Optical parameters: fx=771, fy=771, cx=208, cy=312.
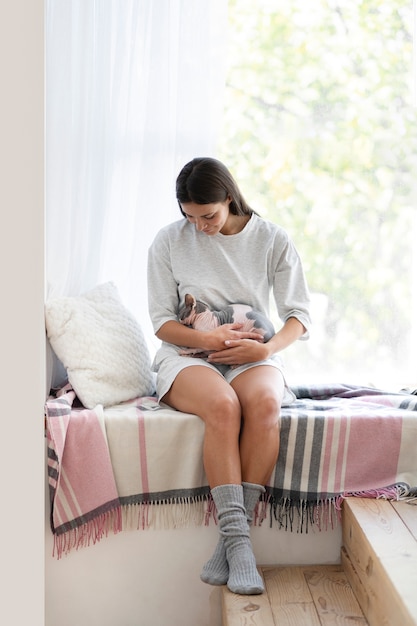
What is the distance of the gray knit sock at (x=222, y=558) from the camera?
1.73 m

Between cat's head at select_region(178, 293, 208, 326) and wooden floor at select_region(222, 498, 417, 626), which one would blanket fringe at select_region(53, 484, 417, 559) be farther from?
cat's head at select_region(178, 293, 208, 326)

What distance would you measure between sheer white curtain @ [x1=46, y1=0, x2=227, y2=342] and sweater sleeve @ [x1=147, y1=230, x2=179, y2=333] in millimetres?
342

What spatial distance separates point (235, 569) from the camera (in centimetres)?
171

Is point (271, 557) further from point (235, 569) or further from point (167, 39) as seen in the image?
point (167, 39)

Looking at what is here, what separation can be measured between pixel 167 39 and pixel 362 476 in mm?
1506

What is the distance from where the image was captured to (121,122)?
250 cm

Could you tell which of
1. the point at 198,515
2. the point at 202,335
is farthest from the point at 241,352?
the point at 198,515

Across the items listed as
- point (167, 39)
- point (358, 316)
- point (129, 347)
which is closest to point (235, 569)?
point (129, 347)

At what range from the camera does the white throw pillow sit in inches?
79.4

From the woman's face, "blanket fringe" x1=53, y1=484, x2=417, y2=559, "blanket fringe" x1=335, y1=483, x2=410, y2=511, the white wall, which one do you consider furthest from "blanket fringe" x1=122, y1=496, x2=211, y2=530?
the white wall

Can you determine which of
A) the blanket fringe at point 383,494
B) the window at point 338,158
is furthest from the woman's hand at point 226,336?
the window at point 338,158

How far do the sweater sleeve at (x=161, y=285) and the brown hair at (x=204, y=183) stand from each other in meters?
0.19

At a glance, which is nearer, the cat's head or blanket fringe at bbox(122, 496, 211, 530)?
blanket fringe at bbox(122, 496, 211, 530)

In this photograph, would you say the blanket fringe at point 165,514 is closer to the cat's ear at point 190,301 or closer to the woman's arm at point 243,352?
the woman's arm at point 243,352
